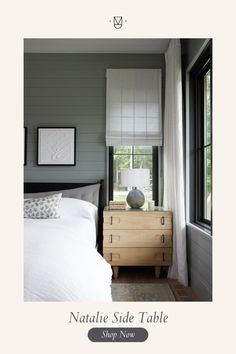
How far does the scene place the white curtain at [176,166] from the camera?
8.06ft

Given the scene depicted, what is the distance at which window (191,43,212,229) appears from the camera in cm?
230

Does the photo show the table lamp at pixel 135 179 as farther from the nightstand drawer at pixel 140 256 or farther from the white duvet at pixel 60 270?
the white duvet at pixel 60 270

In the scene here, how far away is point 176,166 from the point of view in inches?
99.0

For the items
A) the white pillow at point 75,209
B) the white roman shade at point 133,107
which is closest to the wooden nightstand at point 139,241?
the white pillow at point 75,209

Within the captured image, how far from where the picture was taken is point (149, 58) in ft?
10.2

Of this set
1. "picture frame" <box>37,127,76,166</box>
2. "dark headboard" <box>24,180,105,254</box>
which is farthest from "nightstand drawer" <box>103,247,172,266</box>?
"picture frame" <box>37,127,76,166</box>

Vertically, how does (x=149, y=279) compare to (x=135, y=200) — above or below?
below

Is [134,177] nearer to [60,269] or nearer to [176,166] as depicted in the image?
[176,166]

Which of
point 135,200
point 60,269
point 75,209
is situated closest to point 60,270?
point 60,269

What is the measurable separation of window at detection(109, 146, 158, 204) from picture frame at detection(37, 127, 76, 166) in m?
0.40

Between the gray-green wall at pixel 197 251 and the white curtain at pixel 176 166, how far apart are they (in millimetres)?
63

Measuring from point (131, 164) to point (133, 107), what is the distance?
1.87ft
